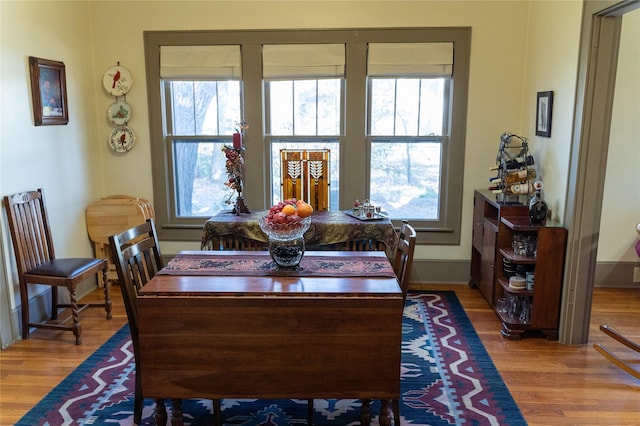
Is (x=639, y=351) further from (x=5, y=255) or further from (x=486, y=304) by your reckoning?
(x=5, y=255)

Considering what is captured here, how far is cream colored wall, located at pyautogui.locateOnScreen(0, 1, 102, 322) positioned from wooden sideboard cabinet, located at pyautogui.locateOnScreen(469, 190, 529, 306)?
3296 mm

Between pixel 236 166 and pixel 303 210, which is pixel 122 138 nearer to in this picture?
pixel 236 166

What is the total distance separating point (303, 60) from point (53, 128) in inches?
79.8

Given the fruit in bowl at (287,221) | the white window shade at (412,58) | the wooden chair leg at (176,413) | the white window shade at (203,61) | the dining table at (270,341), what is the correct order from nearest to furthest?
the dining table at (270,341) → the wooden chair leg at (176,413) → the fruit in bowl at (287,221) → the white window shade at (412,58) → the white window shade at (203,61)

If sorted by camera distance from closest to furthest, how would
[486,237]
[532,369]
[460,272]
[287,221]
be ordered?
[287,221] → [532,369] → [486,237] → [460,272]

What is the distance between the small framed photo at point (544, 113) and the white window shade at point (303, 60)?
5.17ft

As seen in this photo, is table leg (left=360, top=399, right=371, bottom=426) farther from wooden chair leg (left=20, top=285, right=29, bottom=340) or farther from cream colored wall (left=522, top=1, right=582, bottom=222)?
wooden chair leg (left=20, top=285, right=29, bottom=340)

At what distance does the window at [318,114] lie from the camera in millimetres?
4336

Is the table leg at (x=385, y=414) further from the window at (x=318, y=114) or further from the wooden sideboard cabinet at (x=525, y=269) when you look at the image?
the window at (x=318, y=114)

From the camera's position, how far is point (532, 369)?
3092mm

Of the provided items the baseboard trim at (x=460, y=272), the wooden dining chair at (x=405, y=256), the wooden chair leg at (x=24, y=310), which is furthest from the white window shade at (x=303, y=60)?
the wooden chair leg at (x=24, y=310)

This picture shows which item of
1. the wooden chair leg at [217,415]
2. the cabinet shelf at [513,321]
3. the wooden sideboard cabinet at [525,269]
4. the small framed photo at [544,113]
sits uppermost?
the small framed photo at [544,113]

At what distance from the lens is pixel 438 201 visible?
4602 mm

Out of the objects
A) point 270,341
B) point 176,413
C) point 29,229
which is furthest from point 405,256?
point 29,229
